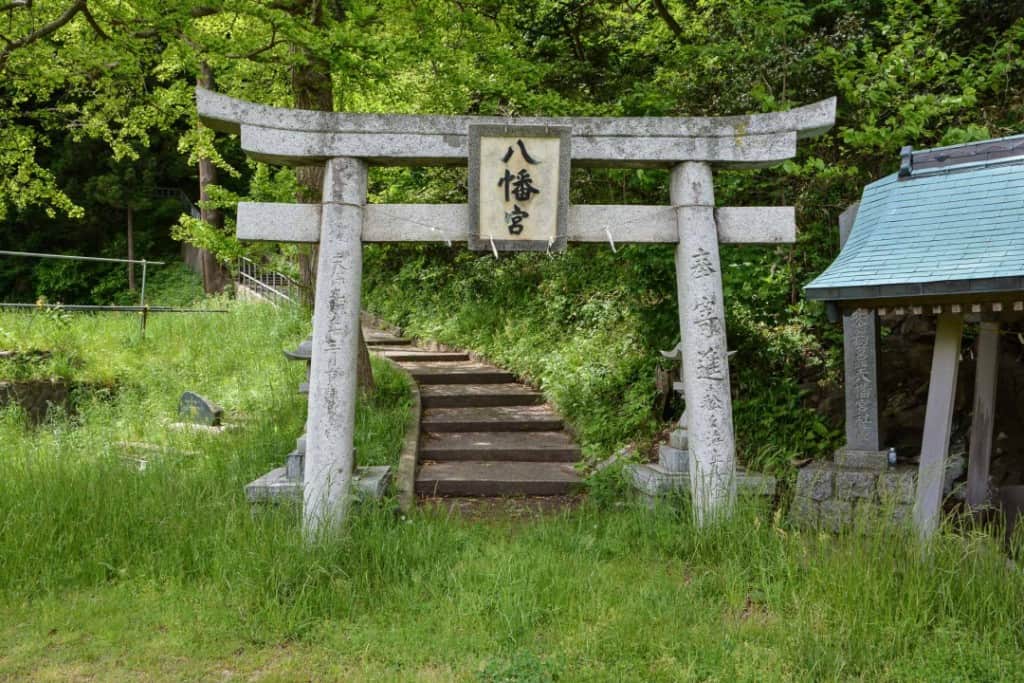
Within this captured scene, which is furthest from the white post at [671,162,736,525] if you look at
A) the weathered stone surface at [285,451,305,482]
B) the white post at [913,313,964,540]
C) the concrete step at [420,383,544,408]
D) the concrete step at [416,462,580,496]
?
the concrete step at [420,383,544,408]

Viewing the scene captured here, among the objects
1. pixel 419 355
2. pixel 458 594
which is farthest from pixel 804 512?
pixel 419 355

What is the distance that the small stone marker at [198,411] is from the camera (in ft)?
30.5

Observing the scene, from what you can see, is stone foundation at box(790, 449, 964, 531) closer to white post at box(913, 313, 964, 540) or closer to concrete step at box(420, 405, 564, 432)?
white post at box(913, 313, 964, 540)

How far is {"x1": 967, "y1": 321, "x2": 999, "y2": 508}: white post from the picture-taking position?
237 inches

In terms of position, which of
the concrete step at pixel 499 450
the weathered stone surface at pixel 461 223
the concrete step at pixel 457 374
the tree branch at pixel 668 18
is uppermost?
the tree branch at pixel 668 18

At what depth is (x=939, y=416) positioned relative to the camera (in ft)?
16.9

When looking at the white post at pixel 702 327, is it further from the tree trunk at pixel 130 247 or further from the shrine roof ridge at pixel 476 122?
the tree trunk at pixel 130 247

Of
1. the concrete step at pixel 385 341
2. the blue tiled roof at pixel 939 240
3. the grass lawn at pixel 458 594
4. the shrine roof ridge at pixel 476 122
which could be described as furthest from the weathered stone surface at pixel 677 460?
the concrete step at pixel 385 341

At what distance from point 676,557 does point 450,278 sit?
34.4ft

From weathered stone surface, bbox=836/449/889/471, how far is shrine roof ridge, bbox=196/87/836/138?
2.43 m

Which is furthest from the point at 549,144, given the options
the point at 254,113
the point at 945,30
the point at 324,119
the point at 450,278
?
the point at 450,278

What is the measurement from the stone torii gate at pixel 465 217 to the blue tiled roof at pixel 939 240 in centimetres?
83

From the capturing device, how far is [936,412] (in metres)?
5.17

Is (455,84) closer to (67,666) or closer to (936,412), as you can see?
(936,412)
